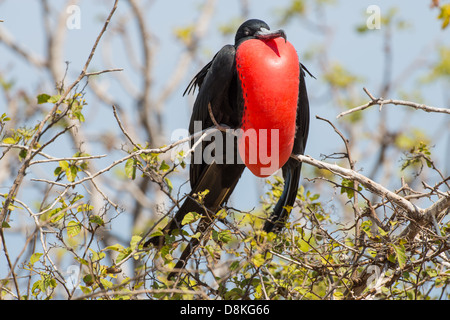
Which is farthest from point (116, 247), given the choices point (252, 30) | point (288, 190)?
point (252, 30)

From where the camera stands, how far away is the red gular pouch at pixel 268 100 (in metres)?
3.34

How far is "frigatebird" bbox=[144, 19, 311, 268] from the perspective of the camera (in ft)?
11.0

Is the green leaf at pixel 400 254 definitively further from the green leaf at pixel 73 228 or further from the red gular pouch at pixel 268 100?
the green leaf at pixel 73 228

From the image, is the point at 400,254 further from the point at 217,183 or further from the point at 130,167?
the point at 130,167

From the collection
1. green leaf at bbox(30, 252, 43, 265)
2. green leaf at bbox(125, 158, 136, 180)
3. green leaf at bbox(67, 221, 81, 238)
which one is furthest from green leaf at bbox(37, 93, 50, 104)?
green leaf at bbox(30, 252, 43, 265)

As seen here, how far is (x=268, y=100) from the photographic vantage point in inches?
132

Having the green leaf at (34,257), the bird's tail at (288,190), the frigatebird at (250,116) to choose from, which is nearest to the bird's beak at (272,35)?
the frigatebird at (250,116)

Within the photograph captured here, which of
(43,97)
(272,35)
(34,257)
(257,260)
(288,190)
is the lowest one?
(257,260)

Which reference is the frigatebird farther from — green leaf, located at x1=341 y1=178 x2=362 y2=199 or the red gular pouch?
green leaf, located at x1=341 y1=178 x2=362 y2=199

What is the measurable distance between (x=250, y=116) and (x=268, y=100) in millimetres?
142

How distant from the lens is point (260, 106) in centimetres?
336

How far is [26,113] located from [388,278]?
4475 mm

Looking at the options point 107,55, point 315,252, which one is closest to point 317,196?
point 315,252
